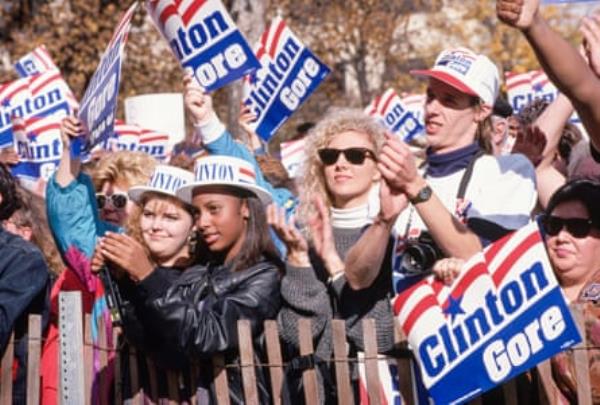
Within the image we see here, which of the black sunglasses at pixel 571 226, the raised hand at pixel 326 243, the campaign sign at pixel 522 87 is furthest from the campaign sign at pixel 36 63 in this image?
the black sunglasses at pixel 571 226

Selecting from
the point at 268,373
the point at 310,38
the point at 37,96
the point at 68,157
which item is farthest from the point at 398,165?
the point at 310,38

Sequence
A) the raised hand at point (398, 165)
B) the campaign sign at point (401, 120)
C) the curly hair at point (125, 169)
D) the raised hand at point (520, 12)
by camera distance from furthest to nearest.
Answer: the campaign sign at point (401, 120)
the curly hair at point (125, 169)
the raised hand at point (398, 165)
the raised hand at point (520, 12)

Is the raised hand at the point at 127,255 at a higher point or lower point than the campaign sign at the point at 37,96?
lower

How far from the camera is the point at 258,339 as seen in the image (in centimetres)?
→ 646

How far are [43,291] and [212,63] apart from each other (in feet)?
5.61

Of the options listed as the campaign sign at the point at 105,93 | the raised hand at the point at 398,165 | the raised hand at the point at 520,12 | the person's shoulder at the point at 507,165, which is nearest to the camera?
the raised hand at the point at 520,12

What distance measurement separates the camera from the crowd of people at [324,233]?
18.5 feet

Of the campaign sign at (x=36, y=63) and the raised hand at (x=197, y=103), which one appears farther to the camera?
the campaign sign at (x=36, y=63)

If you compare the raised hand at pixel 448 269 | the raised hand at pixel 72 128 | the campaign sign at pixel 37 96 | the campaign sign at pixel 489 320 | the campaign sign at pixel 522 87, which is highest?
the campaign sign at pixel 37 96

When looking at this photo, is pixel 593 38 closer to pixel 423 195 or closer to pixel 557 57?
pixel 557 57

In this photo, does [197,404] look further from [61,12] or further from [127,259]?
[61,12]

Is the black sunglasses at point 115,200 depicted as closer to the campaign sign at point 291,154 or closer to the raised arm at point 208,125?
the raised arm at point 208,125

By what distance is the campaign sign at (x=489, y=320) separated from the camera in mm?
5043

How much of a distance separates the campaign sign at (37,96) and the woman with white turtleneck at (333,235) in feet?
16.6
